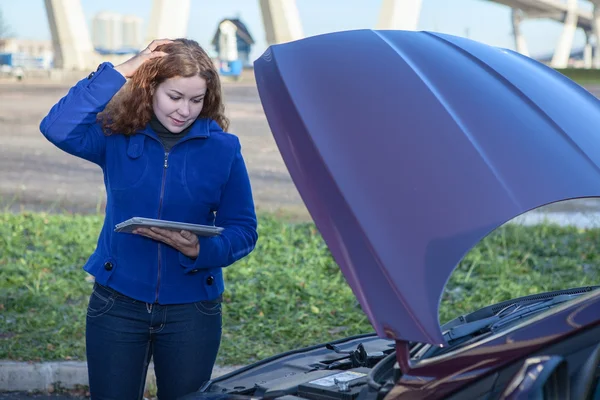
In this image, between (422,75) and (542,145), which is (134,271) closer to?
(422,75)

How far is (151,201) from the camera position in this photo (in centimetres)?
309

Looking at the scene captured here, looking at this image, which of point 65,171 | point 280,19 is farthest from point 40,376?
point 280,19

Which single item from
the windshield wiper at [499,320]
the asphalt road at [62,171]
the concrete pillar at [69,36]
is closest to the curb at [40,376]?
the asphalt road at [62,171]

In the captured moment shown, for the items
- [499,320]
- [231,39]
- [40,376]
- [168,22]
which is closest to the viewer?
[499,320]

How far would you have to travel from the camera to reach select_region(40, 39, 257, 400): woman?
3.08 metres

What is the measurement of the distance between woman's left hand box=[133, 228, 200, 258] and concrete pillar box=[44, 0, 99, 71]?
30490mm

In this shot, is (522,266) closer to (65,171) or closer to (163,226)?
(163,226)

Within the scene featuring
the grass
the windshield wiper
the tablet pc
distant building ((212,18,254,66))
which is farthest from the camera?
distant building ((212,18,254,66))

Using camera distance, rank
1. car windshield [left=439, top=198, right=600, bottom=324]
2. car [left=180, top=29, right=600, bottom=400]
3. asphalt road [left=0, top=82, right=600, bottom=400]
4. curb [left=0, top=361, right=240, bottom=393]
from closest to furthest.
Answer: car [left=180, top=29, right=600, bottom=400] < curb [left=0, top=361, right=240, bottom=393] < car windshield [left=439, top=198, right=600, bottom=324] < asphalt road [left=0, top=82, right=600, bottom=400]

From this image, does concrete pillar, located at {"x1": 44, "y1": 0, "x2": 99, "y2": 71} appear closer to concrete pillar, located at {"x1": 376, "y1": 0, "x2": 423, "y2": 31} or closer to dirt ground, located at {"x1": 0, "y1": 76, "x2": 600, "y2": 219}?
dirt ground, located at {"x1": 0, "y1": 76, "x2": 600, "y2": 219}

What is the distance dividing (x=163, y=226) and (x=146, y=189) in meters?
0.27

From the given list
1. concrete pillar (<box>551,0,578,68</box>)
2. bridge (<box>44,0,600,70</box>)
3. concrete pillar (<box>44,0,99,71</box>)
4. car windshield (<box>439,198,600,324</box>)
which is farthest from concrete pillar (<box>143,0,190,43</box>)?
concrete pillar (<box>551,0,578,68</box>)

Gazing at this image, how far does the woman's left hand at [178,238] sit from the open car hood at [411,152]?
67 centimetres

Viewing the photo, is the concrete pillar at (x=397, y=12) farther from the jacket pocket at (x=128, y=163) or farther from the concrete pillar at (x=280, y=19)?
the jacket pocket at (x=128, y=163)
